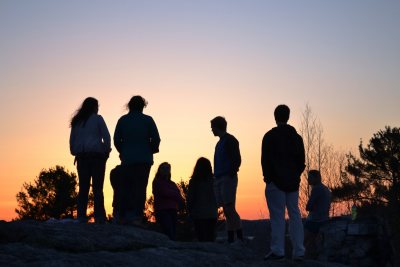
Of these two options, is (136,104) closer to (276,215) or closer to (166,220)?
(166,220)

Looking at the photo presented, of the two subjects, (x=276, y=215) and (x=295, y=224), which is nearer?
(x=276, y=215)

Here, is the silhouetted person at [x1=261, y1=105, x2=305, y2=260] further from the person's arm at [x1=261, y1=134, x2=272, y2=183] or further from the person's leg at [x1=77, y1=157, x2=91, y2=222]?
the person's leg at [x1=77, y1=157, x2=91, y2=222]

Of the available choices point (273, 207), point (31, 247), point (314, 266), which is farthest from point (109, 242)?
point (314, 266)

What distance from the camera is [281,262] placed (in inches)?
328

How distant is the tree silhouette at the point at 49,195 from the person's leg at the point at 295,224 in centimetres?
3004

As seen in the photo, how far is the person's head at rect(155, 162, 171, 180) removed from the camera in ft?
35.8

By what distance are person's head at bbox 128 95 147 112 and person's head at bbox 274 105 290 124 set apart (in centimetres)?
231

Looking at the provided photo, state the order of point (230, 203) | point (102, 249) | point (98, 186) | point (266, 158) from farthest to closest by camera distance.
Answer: point (230, 203) → point (98, 186) → point (266, 158) → point (102, 249)

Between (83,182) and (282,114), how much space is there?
3.04 metres

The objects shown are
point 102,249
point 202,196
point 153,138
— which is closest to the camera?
point 102,249

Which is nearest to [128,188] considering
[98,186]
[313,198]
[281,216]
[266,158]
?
[98,186]

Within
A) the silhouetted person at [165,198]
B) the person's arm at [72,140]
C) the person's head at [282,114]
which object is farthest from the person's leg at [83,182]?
Result: the person's head at [282,114]

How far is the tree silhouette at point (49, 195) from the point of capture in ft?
125

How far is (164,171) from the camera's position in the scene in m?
10.9
